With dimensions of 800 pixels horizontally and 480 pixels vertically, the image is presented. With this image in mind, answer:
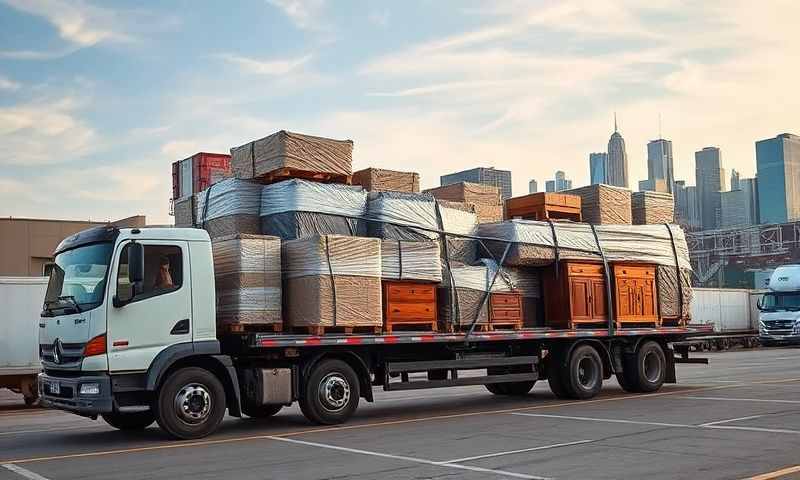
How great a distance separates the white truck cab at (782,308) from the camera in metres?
40.0

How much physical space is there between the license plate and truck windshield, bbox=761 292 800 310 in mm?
37123

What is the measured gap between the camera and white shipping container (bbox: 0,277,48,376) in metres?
18.9

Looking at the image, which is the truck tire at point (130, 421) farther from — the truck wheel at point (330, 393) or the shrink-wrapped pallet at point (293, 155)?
the shrink-wrapped pallet at point (293, 155)

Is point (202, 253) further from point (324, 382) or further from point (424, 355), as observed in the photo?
point (424, 355)

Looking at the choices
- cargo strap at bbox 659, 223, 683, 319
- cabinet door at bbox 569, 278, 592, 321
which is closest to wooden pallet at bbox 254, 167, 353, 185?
cabinet door at bbox 569, 278, 592, 321

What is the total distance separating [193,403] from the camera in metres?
11.2

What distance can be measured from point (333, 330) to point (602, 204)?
6802 millimetres

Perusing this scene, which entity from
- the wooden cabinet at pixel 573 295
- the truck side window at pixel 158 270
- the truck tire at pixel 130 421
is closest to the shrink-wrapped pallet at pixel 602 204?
the wooden cabinet at pixel 573 295

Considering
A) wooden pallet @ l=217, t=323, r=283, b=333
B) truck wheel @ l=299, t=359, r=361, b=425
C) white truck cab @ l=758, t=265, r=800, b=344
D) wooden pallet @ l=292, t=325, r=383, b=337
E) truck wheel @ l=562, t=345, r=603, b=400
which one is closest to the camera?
wooden pallet @ l=217, t=323, r=283, b=333

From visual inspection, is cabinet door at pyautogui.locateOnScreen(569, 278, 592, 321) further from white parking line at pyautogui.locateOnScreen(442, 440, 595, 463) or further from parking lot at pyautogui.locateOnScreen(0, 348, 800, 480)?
white parking line at pyautogui.locateOnScreen(442, 440, 595, 463)

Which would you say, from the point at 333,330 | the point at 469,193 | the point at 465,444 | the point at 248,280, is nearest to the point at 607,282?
the point at 469,193

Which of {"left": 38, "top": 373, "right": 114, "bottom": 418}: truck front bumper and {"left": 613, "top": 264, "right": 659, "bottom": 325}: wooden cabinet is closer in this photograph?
{"left": 38, "top": 373, "right": 114, "bottom": 418}: truck front bumper

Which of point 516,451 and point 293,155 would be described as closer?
point 516,451

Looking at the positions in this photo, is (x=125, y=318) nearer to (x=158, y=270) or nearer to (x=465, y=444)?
(x=158, y=270)
